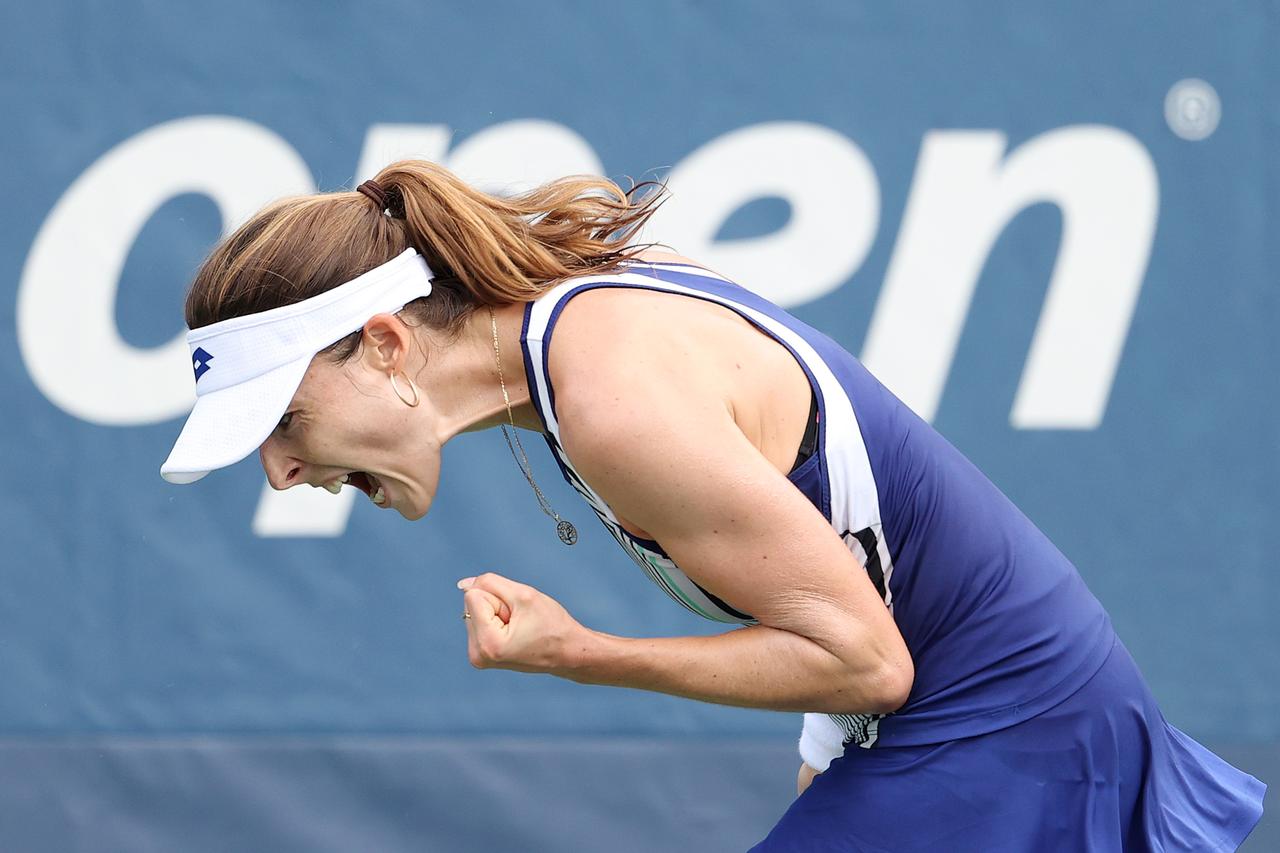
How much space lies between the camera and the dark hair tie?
4.89 feet

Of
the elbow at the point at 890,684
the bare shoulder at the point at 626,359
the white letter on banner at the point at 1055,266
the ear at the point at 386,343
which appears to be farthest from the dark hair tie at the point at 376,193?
the white letter on banner at the point at 1055,266

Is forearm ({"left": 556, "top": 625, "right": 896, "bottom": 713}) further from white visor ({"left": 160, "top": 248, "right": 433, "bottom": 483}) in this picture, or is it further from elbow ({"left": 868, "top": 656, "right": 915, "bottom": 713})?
white visor ({"left": 160, "top": 248, "right": 433, "bottom": 483})

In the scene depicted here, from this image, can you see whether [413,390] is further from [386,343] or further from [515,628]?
[515,628]

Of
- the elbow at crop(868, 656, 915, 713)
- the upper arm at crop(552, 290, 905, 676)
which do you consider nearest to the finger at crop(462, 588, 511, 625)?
the upper arm at crop(552, 290, 905, 676)

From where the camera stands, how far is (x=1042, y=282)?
113 inches

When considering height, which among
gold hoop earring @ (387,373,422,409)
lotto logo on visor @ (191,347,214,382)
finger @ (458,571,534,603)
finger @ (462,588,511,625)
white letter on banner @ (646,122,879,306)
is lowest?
finger @ (462,588,511,625)

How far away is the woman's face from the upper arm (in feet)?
0.65

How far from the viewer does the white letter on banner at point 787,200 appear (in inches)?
112

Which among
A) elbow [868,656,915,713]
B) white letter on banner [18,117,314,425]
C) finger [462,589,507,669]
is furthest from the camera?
white letter on banner [18,117,314,425]

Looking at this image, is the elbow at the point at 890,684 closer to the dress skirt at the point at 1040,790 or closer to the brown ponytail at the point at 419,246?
the dress skirt at the point at 1040,790

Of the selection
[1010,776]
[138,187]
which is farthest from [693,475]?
[138,187]

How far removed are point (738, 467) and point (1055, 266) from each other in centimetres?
178

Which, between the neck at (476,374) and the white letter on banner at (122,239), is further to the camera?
the white letter on banner at (122,239)

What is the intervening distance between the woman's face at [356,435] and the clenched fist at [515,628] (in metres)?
0.22
